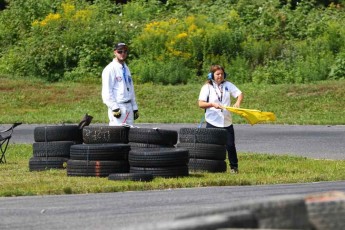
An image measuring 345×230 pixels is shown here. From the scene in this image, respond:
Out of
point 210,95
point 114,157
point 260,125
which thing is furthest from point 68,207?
point 260,125

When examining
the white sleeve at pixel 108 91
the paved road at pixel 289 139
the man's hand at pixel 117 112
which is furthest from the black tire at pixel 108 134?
the paved road at pixel 289 139

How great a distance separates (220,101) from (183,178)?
188cm

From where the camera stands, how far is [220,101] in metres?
16.0

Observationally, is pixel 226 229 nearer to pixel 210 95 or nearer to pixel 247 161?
pixel 210 95

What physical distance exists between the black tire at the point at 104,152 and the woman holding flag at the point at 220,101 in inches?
63.7

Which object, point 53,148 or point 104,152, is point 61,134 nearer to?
point 53,148

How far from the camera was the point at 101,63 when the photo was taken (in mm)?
36875

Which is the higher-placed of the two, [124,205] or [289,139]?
[124,205]

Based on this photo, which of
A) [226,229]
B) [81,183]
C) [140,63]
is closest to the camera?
[226,229]

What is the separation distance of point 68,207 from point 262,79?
2323 cm

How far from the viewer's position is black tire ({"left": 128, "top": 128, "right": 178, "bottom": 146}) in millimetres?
15359

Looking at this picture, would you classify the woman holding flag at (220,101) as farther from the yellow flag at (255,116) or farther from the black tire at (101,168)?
the black tire at (101,168)

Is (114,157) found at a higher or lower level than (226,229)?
lower

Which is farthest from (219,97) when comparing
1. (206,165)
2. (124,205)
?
(124,205)
